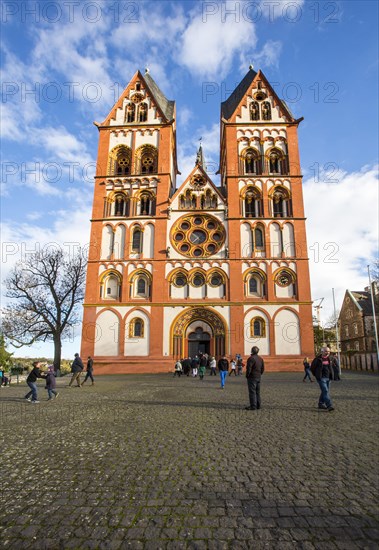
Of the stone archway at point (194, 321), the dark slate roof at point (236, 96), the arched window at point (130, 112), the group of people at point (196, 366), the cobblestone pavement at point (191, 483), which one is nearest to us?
the cobblestone pavement at point (191, 483)

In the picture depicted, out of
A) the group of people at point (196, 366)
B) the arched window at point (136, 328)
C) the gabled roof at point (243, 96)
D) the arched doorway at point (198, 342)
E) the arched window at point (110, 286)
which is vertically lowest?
the group of people at point (196, 366)

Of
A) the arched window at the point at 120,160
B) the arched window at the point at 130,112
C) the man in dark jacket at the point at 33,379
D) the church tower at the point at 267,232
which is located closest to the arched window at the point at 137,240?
the arched window at the point at 120,160

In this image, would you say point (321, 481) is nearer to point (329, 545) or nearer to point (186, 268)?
point (329, 545)

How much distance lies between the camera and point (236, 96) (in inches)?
1469

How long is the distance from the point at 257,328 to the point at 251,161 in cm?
1594

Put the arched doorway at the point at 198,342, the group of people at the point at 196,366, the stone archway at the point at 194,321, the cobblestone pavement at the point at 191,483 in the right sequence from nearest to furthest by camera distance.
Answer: the cobblestone pavement at the point at 191,483 → the group of people at the point at 196,366 → the stone archway at the point at 194,321 → the arched doorway at the point at 198,342

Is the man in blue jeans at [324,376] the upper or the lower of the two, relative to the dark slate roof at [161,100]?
lower

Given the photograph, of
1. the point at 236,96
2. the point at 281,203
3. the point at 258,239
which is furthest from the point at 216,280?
the point at 236,96

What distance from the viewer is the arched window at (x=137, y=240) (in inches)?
1195

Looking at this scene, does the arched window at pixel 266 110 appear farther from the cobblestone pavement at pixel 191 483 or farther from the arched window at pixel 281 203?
the cobblestone pavement at pixel 191 483

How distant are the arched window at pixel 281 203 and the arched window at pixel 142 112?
1496cm

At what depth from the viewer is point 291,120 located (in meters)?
33.8

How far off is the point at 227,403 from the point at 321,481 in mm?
6457

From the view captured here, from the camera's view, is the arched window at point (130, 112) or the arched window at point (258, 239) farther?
the arched window at point (130, 112)
